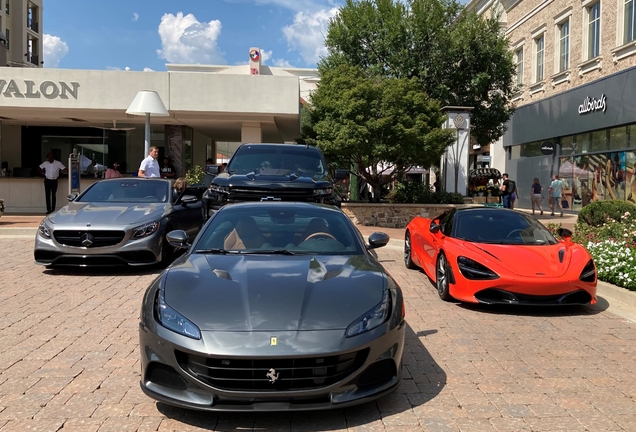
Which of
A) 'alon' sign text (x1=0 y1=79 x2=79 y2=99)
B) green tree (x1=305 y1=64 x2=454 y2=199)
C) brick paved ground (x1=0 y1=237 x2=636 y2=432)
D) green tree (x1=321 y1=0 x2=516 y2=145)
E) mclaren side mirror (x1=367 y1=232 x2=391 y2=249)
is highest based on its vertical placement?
green tree (x1=321 y1=0 x2=516 y2=145)

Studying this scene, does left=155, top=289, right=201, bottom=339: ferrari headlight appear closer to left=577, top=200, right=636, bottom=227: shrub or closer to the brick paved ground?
the brick paved ground

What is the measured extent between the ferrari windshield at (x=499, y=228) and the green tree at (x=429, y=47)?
14.9 meters

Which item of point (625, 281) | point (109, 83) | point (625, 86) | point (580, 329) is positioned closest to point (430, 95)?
point (625, 86)

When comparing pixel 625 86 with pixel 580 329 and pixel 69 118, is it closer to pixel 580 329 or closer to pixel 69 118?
pixel 580 329

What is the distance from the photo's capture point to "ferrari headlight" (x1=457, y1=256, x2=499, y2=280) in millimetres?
6527

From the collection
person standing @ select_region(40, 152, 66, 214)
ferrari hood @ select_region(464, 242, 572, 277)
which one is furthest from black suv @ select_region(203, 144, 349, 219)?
person standing @ select_region(40, 152, 66, 214)

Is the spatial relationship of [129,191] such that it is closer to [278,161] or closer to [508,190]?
[278,161]

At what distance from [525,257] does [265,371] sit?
4546 mm

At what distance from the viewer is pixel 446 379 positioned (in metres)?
4.38

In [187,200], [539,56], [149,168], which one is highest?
[539,56]

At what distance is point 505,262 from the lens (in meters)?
6.65

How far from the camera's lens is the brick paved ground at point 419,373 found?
355 cm

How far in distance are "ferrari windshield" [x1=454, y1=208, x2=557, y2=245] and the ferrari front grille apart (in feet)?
15.1

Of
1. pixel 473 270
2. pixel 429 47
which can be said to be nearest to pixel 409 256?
pixel 473 270
